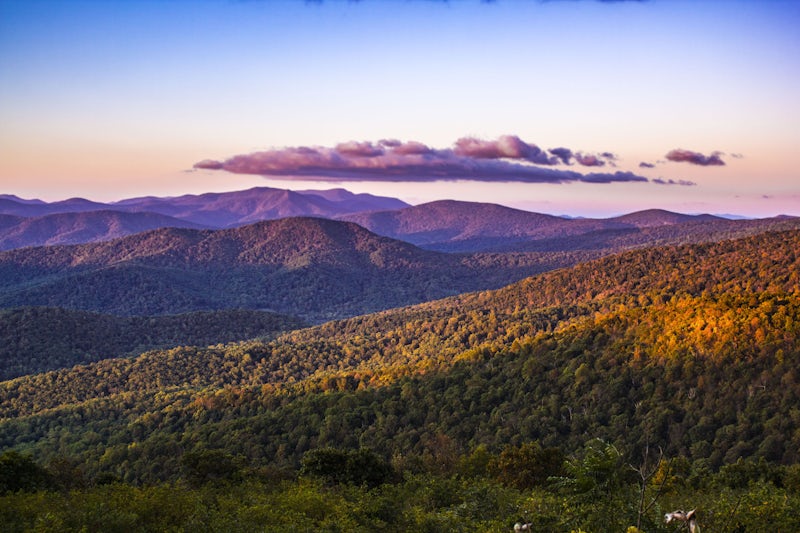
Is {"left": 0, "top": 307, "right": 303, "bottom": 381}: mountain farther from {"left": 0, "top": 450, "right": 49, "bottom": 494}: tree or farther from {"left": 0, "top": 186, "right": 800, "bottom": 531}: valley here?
{"left": 0, "top": 450, "right": 49, "bottom": 494}: tree

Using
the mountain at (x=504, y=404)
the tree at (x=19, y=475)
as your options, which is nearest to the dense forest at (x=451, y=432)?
the tree at (x=19, y=475)

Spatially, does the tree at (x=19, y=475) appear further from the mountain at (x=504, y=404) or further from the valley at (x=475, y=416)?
the mountain at (x=504, y=404)

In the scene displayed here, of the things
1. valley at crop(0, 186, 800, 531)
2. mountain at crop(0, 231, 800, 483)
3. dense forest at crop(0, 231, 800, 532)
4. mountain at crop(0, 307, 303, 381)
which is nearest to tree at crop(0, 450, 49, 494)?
dense forest at crop(0, 231, 800, 532)

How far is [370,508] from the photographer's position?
3042 centimetres

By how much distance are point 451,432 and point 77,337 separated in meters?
131

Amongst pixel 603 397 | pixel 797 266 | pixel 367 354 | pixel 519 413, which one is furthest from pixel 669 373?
pixel 797 266

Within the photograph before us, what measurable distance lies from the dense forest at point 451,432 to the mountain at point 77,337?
30213 millimetres

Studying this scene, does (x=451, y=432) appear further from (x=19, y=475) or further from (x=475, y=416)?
(x=19, y=475)

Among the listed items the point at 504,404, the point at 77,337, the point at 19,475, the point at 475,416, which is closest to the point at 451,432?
the point at 475,416

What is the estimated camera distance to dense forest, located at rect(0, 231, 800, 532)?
26062 mm

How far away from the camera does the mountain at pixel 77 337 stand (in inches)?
5866

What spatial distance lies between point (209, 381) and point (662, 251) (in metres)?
143

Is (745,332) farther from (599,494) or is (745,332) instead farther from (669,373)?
(599,494)

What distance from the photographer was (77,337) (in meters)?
163
